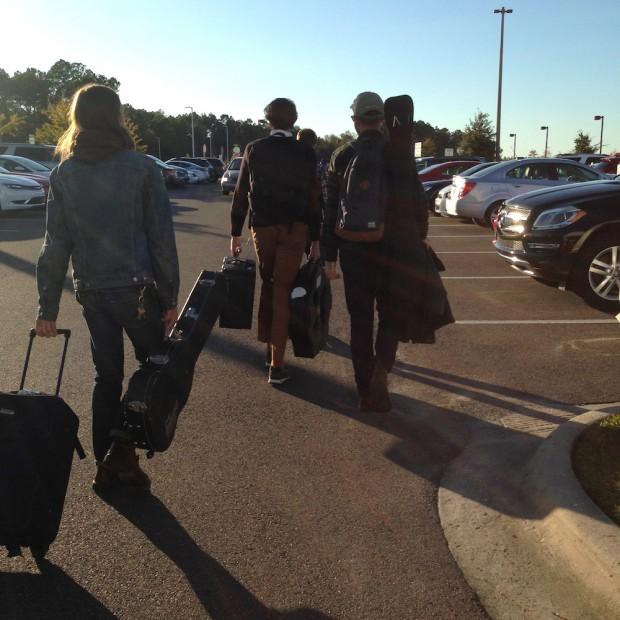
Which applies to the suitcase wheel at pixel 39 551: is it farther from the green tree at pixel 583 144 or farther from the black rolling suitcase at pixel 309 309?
the green tree at pixel 583 144

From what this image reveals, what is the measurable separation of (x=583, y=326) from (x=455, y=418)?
2.99 m

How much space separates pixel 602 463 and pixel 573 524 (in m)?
0.71

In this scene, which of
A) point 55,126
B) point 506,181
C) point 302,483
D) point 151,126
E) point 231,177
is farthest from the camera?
point 151,126

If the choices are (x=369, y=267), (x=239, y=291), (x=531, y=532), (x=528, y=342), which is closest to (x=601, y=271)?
(x=528, y=342)

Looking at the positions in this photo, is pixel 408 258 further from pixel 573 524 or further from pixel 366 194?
pixel 573 524

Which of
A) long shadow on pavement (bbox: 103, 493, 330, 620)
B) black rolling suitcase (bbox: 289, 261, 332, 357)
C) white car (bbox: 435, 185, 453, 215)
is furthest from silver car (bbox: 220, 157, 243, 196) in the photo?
long shadow on pavement (bbox: 103, 493, 330, 620)

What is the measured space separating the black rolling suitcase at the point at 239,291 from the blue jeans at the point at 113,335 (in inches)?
58.8

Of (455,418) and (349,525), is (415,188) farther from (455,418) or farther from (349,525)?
(349,525)

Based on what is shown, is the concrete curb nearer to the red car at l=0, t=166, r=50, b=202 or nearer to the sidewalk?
the sidewalk

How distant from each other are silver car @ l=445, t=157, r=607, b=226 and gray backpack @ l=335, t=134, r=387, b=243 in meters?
12.0

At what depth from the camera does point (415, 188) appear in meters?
4.52

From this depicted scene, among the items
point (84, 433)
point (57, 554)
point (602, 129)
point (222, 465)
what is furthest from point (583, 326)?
point (602, 129)

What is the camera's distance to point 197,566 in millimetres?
3000

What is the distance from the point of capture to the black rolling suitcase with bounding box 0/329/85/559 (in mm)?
2828
